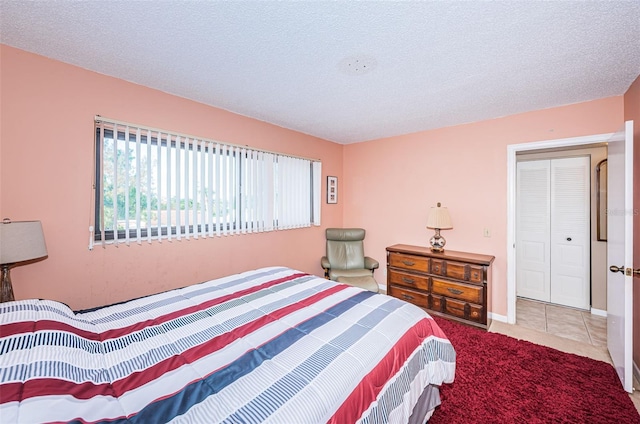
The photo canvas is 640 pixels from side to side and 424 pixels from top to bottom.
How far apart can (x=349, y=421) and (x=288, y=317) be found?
26.3 inches

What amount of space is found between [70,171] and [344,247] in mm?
3344

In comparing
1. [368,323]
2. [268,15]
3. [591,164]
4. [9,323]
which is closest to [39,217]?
[9,323]

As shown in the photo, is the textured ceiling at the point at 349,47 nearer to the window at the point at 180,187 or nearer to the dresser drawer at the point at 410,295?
the window at the point at 180,187

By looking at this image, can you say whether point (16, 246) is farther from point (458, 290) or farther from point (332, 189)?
point (458, 290)

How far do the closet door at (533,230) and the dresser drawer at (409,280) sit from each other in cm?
187

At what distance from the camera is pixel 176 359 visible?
1157 millimetres

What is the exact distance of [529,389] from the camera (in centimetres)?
202

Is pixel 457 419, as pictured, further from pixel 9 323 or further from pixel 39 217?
pixel 39 217

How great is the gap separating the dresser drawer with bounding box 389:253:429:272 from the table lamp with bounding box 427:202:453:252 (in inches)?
11.2

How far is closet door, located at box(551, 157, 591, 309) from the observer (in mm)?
3535

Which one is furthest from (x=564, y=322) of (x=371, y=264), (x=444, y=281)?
(x=371, y=264)

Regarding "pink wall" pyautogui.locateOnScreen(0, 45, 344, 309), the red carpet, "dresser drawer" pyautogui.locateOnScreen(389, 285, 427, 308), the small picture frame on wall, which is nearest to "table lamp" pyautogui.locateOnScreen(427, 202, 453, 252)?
"dresser drawer" pyautogui.locateOnScreen(389, 285, 427, 308)

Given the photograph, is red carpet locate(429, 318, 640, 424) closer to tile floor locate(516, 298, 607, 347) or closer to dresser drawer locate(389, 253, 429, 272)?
tile floor locate(516, 298, 607, 347)

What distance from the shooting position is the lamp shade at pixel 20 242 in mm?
1563
